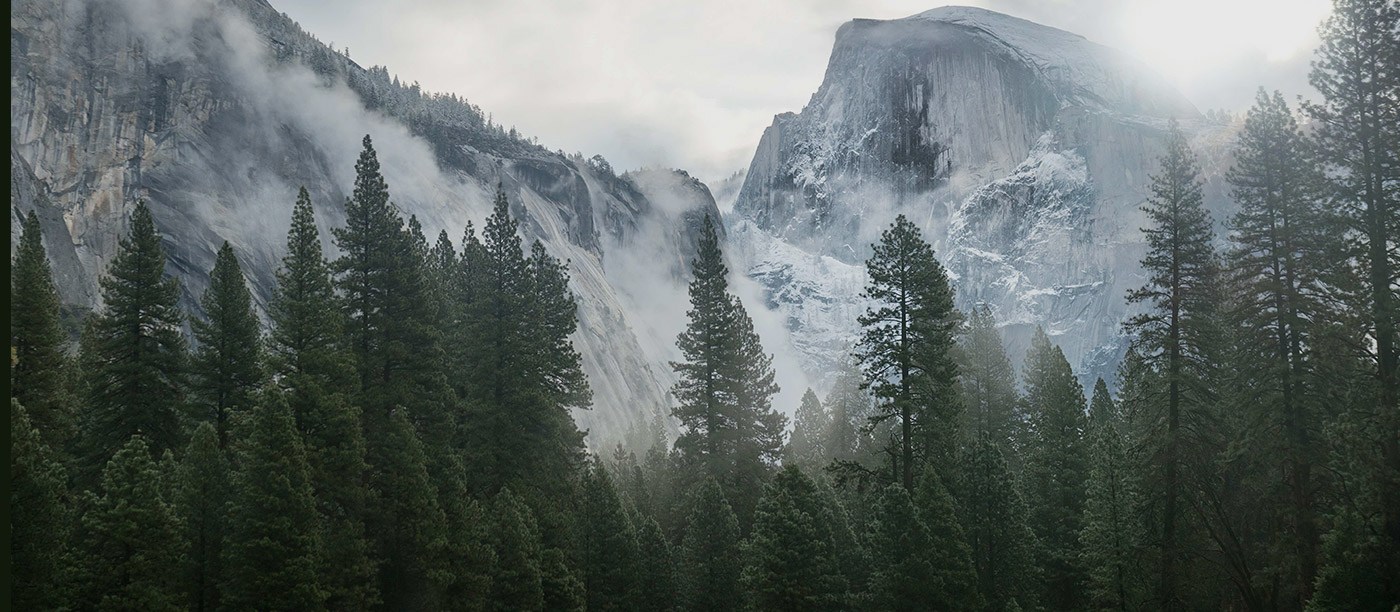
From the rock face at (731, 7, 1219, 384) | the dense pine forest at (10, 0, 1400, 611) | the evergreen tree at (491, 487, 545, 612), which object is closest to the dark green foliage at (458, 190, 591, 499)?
the dense pine forest at (10, 0, 1400, 611)

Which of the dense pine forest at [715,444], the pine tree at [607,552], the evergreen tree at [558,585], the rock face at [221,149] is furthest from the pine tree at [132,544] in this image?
the rock face at [221,149]

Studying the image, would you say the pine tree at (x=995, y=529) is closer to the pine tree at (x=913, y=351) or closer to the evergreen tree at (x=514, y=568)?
the pine tree at (x=913, y=351)

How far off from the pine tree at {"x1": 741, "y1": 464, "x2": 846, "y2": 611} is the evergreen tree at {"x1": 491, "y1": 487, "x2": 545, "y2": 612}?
652 centimetres

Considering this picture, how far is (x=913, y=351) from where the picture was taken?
2955 cm

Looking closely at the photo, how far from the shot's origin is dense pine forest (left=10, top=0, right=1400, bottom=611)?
2177 cm

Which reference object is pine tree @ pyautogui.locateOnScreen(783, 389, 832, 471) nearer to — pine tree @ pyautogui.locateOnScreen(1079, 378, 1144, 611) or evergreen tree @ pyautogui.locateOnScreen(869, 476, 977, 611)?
pine tree @ pyautogui.locateOnScreen(1079, 378, 1144, 611)

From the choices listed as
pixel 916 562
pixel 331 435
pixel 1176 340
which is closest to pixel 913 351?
pixel 916 562

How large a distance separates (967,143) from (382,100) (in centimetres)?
12517

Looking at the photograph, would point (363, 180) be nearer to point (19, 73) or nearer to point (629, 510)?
point (629, 510)

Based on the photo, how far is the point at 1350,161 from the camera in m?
21.5

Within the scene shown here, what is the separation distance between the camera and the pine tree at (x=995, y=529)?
31875mm

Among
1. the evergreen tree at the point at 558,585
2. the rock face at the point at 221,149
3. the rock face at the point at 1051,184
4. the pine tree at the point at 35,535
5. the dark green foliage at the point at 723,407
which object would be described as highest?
the rock face at the point at 1051,184

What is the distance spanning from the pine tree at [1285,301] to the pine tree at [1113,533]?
4324 millimetres

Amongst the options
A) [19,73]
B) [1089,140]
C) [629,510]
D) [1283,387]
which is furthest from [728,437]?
[1089,140]
